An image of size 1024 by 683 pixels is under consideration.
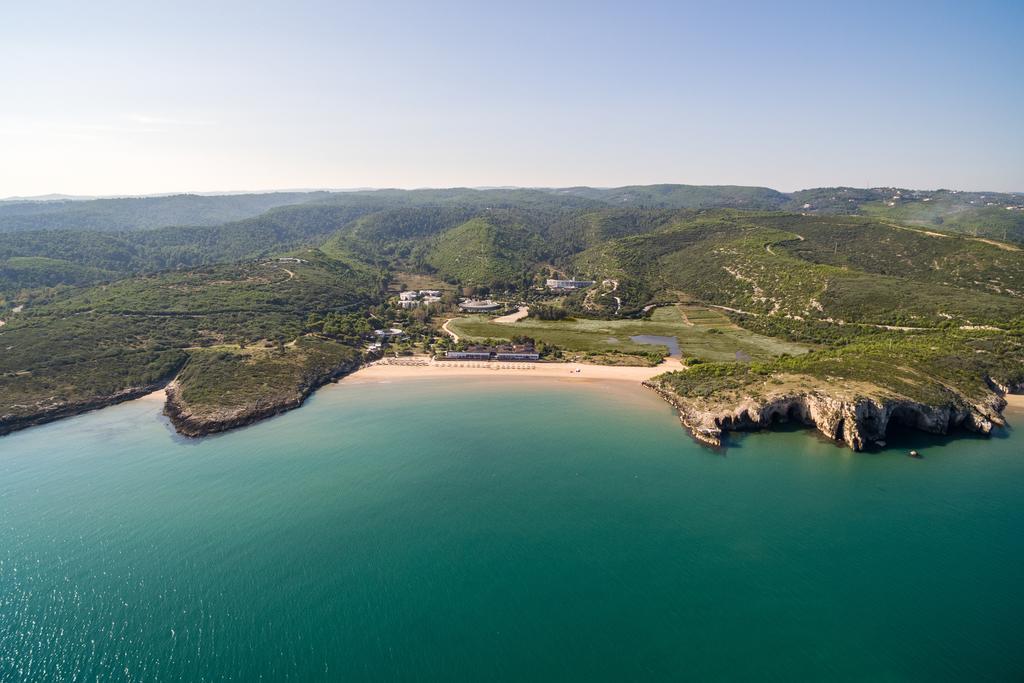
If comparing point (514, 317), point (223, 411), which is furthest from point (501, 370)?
point (223, 411)

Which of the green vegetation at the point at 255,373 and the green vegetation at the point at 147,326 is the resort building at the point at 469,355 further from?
the green vegetation at the point at 147,326

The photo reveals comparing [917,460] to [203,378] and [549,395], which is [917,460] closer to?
[549,395]

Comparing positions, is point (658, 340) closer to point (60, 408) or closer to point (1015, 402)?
point (1015, 402)

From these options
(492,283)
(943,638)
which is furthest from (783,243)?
(943,638)

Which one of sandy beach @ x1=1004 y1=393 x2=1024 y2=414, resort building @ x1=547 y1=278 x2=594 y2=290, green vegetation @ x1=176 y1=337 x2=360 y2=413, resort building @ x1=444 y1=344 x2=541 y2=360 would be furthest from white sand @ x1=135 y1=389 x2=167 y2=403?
sandy beach @ x1=1004 y1=393 x2=1024 y2=414

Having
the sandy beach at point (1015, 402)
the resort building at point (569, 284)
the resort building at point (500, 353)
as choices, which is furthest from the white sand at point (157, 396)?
the sandy beach at point (1015, 402)
